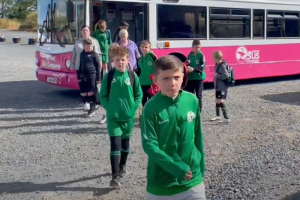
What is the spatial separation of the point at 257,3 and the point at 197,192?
40.8 ft

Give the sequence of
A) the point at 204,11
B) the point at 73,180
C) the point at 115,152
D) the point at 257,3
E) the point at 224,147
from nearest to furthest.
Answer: the point at 115,152 → the point at 73,180 → the point at 224,147 → the point at 204,11 → the point at 257,3

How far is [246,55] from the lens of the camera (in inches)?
587

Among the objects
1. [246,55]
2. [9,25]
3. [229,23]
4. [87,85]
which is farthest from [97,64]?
[9,25]

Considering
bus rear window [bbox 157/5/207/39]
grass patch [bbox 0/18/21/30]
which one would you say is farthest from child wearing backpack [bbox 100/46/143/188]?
grass patch [bbox 0/18/21/30]

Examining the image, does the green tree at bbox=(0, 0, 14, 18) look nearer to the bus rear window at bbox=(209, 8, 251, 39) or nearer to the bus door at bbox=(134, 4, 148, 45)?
the bus rear window at bbox=(209, 8, 251, 39)

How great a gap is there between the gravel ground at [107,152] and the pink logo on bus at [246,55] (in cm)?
206

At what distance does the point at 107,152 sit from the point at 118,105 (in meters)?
1.90

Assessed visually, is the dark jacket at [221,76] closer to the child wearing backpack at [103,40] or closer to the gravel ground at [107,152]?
the gravel ground at [107,152]

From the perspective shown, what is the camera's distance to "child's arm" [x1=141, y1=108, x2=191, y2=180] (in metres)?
3.46

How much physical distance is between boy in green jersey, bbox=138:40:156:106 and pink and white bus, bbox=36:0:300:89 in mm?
3089

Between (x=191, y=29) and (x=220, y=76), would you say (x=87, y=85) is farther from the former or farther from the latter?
(x=191, y=29)

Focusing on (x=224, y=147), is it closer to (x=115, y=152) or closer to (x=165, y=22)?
(x=115, y=152)

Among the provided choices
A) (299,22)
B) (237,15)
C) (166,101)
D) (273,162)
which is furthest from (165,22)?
(166,101)

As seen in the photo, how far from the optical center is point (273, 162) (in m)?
6.51
